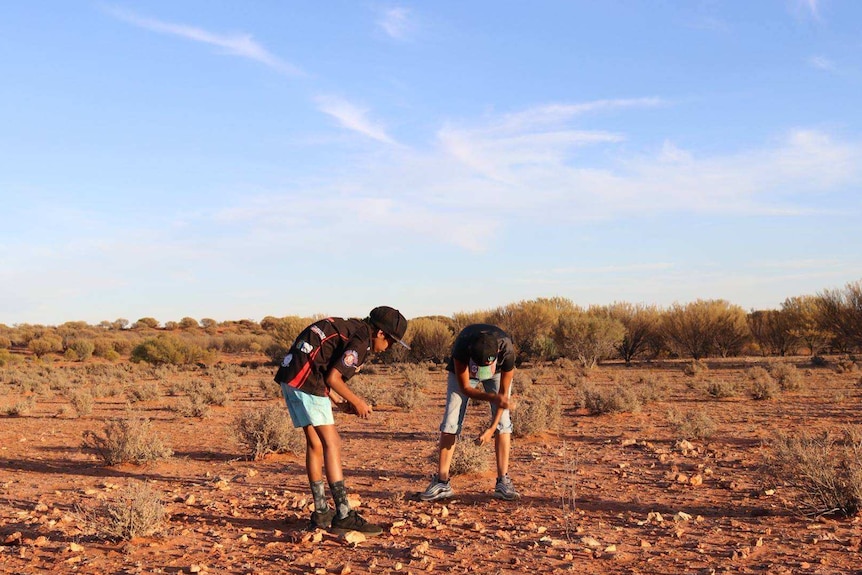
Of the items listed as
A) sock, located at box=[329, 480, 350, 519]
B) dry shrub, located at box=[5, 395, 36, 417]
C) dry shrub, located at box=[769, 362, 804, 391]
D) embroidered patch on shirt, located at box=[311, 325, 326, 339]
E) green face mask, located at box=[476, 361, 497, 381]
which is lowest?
dry shrub, located at box=[5, 395, 36, 417]

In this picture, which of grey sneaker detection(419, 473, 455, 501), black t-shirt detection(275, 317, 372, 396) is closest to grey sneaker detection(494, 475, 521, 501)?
grey sneaker detection(419, 473, 455, 501)

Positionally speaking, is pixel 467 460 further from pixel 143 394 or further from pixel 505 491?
pixel 143 394

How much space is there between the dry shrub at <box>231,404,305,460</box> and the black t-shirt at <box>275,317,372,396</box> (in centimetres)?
458

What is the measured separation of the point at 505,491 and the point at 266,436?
4326 millimetres

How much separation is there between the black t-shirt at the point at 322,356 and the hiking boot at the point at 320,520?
3.03 ft

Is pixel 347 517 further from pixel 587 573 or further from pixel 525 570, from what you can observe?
pixel 587 573

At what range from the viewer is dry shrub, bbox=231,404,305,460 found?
9.80m

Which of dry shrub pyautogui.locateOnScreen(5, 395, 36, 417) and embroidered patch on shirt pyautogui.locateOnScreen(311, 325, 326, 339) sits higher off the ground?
embroidered patch on shirt pyautogui.locateOnScreen(311, 325, 326, 339)

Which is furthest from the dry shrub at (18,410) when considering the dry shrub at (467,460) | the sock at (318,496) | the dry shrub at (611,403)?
the sock at (318,496)

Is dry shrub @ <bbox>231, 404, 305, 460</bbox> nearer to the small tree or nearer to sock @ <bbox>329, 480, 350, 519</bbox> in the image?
sock @ <bbox>329, 480, 350, 519</bbox>

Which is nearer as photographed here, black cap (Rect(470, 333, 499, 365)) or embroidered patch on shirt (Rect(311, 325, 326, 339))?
embroidered patch on shirt (Rect(311, 325, 326, 339))

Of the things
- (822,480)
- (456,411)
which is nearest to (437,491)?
(456,411)

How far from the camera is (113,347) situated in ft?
162

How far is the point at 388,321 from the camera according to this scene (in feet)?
18.4
